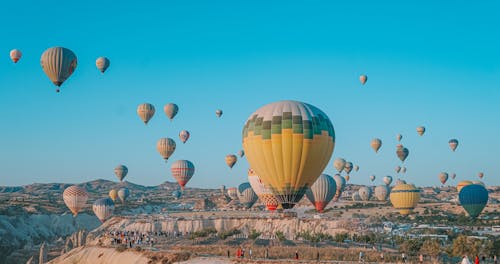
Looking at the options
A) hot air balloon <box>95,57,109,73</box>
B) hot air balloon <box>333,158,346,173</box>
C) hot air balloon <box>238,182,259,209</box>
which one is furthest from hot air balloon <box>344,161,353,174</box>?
hot air balloon <box>95,57,109,73</box>

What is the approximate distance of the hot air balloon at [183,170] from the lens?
94375mm

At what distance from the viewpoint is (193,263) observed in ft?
131

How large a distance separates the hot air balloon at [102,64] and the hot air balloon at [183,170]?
77.7 feet

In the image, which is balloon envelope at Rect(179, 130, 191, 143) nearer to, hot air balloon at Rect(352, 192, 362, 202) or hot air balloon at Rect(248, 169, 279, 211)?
hot air balloon at Rect(248, 169, 279, 211)

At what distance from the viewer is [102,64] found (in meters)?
78.3

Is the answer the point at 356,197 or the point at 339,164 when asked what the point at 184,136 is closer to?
the point at 339,164

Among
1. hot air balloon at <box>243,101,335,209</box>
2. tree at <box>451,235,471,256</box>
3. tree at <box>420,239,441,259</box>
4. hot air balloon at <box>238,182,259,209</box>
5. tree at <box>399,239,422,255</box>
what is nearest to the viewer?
tree at <box>451,235,471,256</box>

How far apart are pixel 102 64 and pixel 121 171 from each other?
5035 cm

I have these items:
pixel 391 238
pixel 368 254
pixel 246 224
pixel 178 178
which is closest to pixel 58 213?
pixel 178 178

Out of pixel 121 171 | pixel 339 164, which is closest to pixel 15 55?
pixel 121 171

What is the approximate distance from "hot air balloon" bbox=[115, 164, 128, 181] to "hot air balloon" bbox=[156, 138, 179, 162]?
3244 centimetres

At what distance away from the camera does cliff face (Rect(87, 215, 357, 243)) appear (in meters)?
72.6

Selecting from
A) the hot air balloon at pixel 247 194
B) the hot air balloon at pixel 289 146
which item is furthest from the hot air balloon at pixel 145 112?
the hot air balloon at pixel 289 146

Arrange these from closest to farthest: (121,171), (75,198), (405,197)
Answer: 1. (405,197)
2. (75,198)
3. (121,171)
